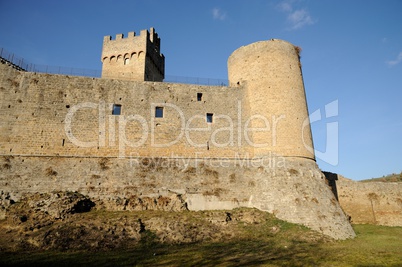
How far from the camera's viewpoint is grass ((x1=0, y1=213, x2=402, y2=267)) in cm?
1004

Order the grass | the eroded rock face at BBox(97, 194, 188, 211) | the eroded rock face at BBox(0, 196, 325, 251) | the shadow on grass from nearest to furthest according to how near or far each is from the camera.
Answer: the shadow on grass
the grass
the eroded rock face at BBox(0, 196, 325, 251)
the eroded rock face at BBox(97, 194, 188, 211)

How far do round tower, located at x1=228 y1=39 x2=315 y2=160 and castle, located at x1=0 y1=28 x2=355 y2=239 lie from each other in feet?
0.24

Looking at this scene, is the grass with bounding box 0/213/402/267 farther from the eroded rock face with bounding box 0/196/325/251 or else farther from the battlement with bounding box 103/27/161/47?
the battlement with bounding box 103/27/161/47

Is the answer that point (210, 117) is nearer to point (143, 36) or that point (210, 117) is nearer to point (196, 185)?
point (196, 185)

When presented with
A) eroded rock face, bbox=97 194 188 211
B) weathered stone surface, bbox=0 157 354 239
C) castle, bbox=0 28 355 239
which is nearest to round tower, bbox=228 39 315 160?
castle, bbox=0 28 355 239

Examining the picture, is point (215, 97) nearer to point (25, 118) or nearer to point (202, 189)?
point (202, 189)

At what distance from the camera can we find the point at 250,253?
11.5m

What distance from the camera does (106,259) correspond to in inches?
407

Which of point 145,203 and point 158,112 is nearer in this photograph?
point 145,203

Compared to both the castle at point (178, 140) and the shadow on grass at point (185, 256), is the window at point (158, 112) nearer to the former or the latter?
the castle at point (178, 140)

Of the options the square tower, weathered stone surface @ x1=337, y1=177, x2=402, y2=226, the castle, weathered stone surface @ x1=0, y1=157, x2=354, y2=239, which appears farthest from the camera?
the square tower

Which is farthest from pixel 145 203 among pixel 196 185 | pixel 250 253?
pixel 250 253

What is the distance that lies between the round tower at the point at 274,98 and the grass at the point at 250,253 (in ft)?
18.2

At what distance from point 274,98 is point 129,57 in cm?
1437
